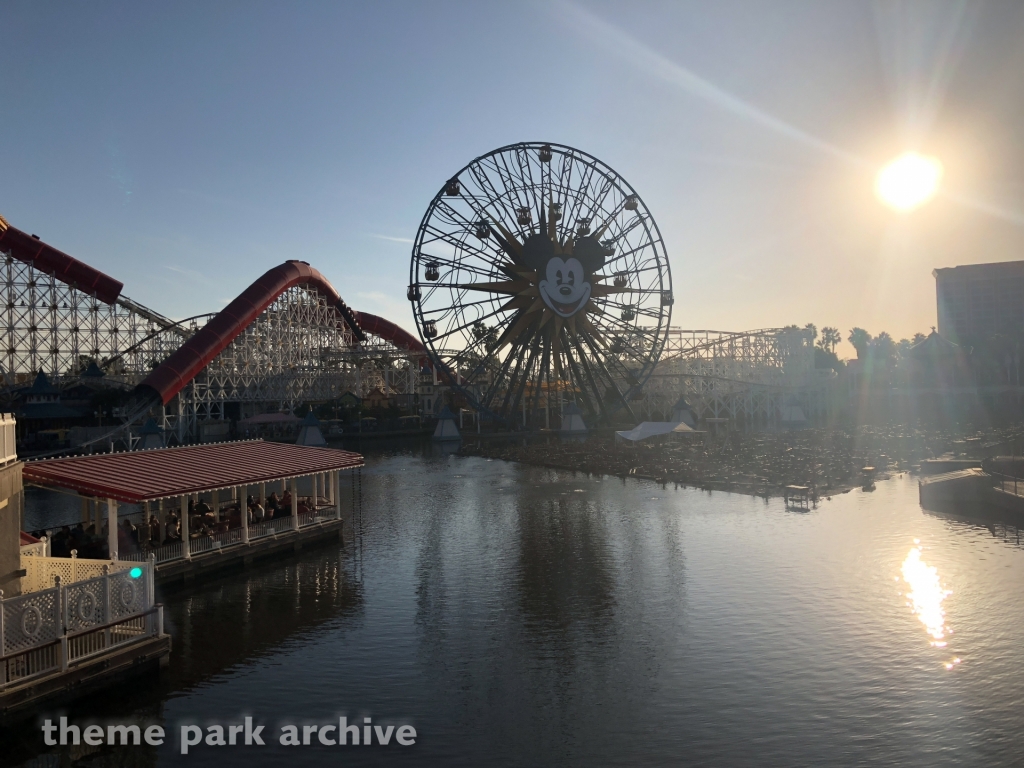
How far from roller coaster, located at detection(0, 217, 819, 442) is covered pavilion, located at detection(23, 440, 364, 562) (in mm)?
27103

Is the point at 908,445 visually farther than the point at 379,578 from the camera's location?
Yes

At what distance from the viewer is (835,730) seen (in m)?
11.2

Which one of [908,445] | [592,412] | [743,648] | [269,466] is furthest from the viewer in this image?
[592,412]

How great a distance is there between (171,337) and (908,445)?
5602cm

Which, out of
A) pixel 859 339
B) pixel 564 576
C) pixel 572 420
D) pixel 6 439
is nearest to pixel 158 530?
pixel 6 439

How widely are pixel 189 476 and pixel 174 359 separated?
36278 mm

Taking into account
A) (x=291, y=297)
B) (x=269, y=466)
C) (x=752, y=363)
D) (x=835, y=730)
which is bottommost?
(x=835, y=730)

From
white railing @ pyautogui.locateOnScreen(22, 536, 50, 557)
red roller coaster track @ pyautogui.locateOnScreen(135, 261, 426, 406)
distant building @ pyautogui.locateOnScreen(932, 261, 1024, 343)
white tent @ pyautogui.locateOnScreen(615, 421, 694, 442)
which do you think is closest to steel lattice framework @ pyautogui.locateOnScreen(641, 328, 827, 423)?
white tent @ pyautogui.locateOnScreen(615, 421, 694, 442)

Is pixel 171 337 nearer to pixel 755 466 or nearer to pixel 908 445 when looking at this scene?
pixel 755 466

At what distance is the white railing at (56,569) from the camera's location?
13.0 m

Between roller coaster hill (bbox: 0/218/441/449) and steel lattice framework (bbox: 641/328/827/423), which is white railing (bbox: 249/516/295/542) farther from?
steel lattice framework (bbox: 641/328/827/423)

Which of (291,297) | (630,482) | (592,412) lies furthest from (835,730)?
(291,297)

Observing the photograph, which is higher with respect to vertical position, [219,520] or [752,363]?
[752,363]

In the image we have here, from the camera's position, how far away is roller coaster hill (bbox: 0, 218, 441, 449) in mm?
53656
